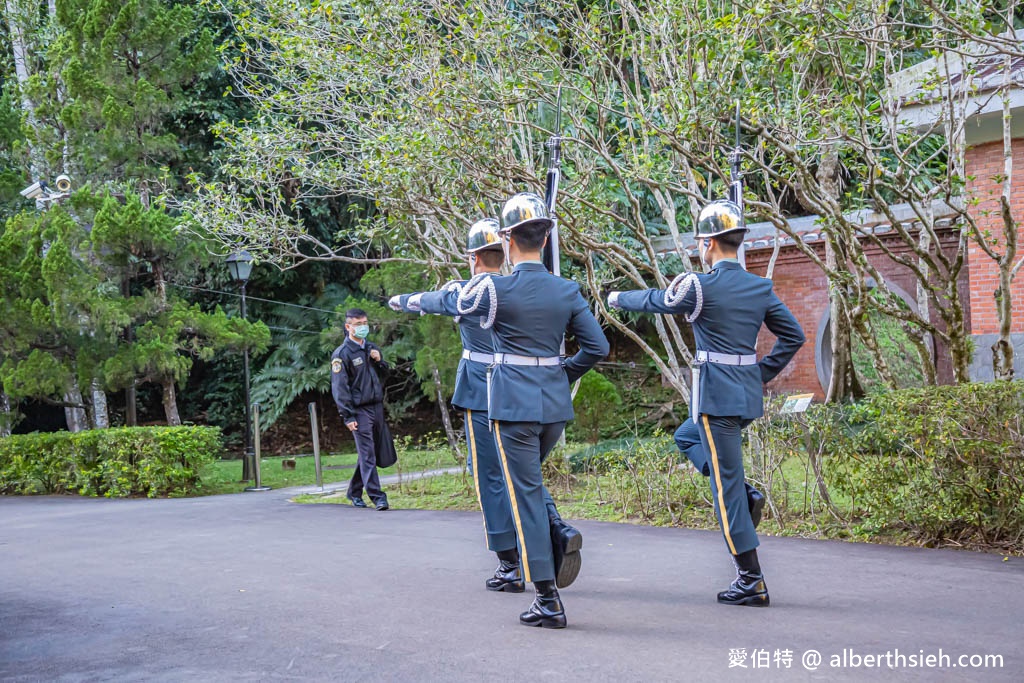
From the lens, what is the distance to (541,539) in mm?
5727

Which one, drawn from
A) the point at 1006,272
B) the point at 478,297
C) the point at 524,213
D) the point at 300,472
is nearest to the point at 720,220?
the point at 524,213

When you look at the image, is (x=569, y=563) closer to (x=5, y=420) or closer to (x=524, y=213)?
(x=524, y=213)

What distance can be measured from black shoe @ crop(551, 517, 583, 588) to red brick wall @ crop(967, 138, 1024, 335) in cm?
1033

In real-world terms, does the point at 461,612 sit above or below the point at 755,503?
below

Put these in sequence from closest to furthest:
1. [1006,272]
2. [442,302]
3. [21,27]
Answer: [442,302] < [1006,272] < [21,27]

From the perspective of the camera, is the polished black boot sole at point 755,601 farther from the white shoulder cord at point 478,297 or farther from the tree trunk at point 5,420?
the tree trunk at point 5,420

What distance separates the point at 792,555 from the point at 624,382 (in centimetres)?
1764

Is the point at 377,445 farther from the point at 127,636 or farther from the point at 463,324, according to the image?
the point at 127,636

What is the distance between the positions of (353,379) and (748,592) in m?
6.49

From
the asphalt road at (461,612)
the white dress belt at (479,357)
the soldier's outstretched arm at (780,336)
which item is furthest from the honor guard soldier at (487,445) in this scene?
the soldier's outstretched arm at (780,336)

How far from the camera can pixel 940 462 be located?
7.77 meters

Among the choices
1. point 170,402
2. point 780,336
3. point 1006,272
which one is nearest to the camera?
point 780,336

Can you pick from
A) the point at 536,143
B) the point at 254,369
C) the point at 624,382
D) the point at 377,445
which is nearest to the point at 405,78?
the point at 536,143

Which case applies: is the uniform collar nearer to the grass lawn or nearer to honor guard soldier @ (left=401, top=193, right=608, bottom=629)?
honor guard soldier @ (left=401, top=193, right=608, bottom=629)
